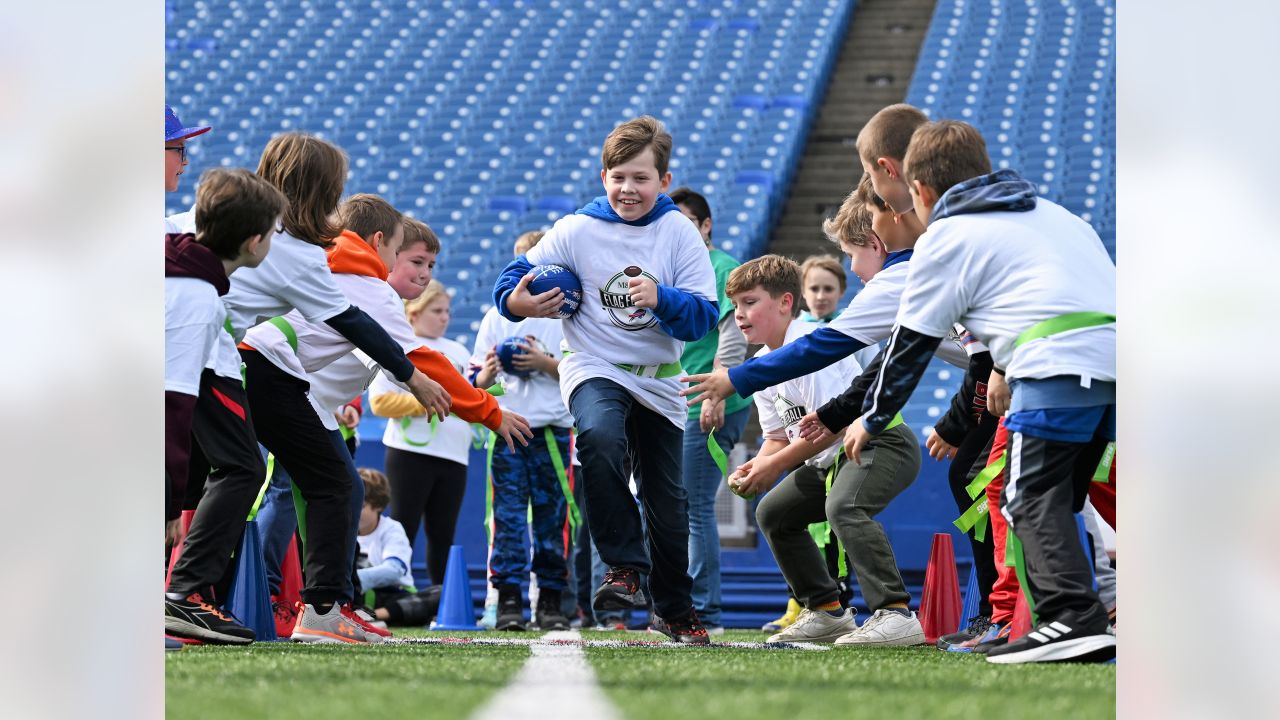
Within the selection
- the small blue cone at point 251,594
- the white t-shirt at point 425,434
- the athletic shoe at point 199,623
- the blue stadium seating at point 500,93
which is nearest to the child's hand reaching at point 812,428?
the athletic shoe at point 199,623

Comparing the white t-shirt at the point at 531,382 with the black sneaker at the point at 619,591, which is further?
the white t-shirt at the point at 531,382

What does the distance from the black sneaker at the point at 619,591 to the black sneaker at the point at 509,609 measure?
6.48 feet

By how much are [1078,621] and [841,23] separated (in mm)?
17464

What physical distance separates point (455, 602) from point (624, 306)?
2749 mm

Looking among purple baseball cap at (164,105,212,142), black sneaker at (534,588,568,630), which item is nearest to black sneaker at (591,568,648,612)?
purple baseball cap at (164,105,212,142)

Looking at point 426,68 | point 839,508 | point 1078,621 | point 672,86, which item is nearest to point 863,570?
point 839,508

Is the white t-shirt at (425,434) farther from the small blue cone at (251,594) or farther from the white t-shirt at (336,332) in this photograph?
the small blue cone at (251,594)

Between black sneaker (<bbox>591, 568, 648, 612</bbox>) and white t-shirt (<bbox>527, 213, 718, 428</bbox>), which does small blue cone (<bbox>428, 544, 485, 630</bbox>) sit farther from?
black sneaker (<bbox>591, 568, 648, 612</bbox>)

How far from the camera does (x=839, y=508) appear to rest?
466cm

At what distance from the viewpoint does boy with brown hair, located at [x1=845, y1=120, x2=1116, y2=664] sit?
10.3 ft

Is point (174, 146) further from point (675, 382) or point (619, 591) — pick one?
point (619, 591)

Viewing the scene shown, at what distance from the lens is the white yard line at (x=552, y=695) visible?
2.16 m
